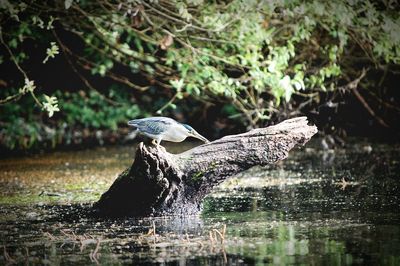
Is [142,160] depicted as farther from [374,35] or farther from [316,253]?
[374,35]

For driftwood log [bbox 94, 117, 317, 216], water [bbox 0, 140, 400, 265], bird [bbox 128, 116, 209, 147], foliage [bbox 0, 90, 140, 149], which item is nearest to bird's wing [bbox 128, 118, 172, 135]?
bird [bbox 128, 116, 209, 147]

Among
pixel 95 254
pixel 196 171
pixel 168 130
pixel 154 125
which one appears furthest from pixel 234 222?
pixel 95 254

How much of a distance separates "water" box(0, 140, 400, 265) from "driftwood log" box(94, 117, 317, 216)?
0.71 feet

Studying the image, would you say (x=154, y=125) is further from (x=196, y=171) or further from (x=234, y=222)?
(x=234, y=222)

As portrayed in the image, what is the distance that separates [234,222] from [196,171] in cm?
70

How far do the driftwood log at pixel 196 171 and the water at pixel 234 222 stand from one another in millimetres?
216

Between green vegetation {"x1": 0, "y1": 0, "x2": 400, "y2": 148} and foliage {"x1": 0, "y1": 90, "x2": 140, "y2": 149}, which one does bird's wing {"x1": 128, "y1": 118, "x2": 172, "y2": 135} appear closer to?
green vegetation {"x1": 0, "y1": 0, "x2": 400, "y2": 148}

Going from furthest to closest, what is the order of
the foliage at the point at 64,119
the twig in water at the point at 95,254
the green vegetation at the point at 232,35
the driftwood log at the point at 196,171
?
the foliage at the point at 64,119 → the green vegetation at the point at 232,35 → the driftwood log at the point at 196,171 → the twig in water at the point at 95,254

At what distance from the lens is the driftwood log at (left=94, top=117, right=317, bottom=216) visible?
6870 mm

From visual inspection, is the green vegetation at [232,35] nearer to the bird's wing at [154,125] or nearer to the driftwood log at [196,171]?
the bird's wing at [154,125]

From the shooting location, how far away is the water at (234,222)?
17.1ft

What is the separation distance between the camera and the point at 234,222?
6.46 metres

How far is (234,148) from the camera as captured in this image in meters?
7.02

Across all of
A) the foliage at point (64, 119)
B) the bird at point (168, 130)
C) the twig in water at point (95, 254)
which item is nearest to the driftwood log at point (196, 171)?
the bird at point (168, 130)
